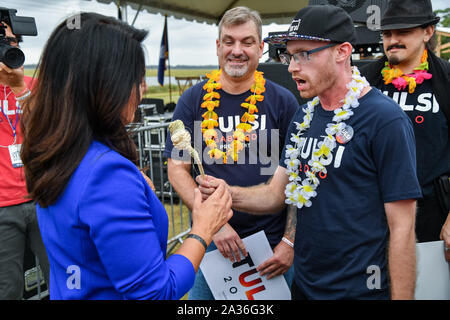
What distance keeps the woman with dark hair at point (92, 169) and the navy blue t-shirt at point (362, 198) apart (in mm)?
693

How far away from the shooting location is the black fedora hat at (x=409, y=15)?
2.21 meters

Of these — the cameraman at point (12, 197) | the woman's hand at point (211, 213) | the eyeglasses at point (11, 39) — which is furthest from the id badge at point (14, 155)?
the woman's hand at point (211, 213)

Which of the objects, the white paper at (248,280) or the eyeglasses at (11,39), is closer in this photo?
the white paper at (248,280)

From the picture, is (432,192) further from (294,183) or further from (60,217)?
(60,217)

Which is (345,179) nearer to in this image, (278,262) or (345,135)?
(345,135)

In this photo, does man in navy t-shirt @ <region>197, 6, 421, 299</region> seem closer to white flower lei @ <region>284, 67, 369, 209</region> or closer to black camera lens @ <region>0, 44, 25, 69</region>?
white flower lei @ <region>284, 67, 369, 209</region>

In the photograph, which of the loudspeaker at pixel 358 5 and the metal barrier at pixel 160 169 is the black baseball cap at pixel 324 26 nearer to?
the loudspeaker at pixel 358 5

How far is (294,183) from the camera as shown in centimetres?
173

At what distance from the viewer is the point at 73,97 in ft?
3.59

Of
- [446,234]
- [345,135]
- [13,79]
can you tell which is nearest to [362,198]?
[345,135]

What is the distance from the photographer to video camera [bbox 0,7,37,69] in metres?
2.43

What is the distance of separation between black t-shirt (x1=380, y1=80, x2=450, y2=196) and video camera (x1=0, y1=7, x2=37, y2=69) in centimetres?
257
